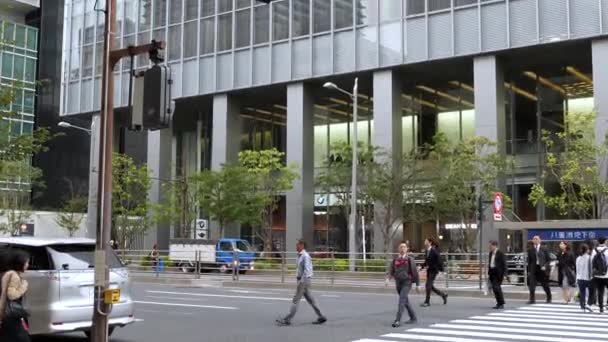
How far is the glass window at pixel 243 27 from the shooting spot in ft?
150

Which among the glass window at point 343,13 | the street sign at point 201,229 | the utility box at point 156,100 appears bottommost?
the street sign at point 201,229

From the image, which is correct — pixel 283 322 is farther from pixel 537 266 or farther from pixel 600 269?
pixel 537 266

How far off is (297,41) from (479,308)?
27633 millimetres

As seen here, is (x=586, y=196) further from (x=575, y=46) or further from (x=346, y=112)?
(x=346, y=112)

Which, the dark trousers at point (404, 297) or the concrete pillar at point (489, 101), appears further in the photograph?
the concrete pillar at point (489, 101)

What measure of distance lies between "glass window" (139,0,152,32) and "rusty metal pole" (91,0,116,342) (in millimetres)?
41777

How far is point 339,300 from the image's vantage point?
70.6ft

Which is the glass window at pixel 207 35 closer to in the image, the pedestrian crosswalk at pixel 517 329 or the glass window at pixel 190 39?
the glass window at pixel 190 39

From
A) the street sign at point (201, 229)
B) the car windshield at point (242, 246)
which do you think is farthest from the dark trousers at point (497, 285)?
the street sign at point (201, 229)

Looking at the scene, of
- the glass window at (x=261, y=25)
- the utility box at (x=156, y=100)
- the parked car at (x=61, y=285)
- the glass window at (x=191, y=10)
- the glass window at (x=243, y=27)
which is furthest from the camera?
the glass window at (x=191, y=10)

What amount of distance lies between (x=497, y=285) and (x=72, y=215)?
43096 millimetres

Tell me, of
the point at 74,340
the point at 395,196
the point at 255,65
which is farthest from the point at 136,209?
the point at 74,340

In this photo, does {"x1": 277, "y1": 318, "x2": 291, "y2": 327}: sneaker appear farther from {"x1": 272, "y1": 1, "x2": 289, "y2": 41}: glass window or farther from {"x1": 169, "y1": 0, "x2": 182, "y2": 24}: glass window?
{"x1": 169, "y1": 0, "x2": 182, "y2": 24}: glass window

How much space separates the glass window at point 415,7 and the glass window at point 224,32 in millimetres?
12278
